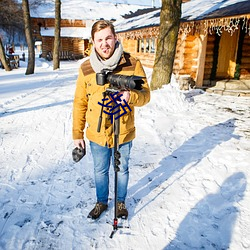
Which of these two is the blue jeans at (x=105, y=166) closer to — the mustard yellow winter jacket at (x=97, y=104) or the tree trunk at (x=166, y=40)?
the mustard yellow winter jacket at (x=97, y=104)

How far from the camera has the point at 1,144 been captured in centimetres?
417

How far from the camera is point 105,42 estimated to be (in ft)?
6.07

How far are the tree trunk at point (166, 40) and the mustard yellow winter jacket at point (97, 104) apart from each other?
17.9 ft

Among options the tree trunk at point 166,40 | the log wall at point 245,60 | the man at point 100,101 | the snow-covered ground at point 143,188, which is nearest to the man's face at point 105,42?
the man at point 100,101

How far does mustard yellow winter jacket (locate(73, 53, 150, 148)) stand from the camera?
2.00m

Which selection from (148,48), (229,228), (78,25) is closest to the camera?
(229,228)

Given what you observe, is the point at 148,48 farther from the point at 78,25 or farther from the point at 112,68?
the point at 78,25

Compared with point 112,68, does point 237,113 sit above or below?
below

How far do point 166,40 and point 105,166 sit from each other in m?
5.90

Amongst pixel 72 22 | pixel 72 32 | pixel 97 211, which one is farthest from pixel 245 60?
pixel 72 22

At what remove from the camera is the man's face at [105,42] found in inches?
72.2

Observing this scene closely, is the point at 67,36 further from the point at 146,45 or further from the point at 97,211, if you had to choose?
the point at 97,211

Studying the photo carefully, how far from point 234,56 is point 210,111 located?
6.00 metres

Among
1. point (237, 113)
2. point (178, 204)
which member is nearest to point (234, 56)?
point (237, 113)
